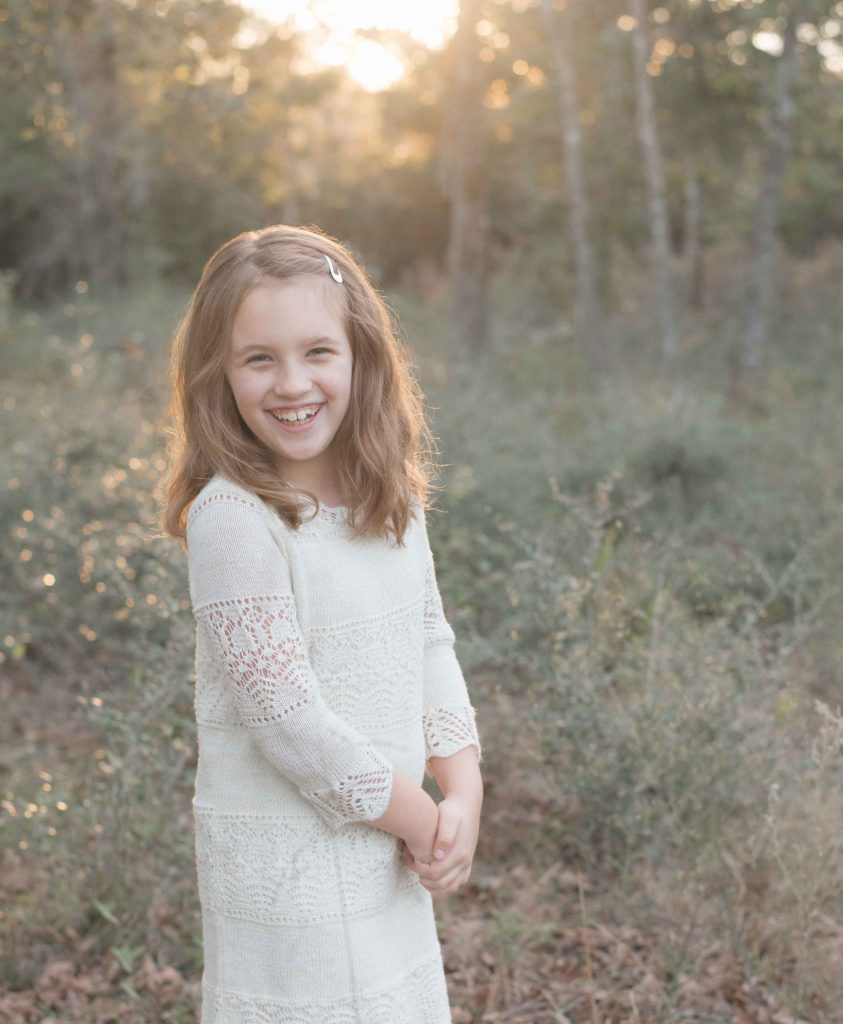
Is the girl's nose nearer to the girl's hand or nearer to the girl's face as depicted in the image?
the girl's face

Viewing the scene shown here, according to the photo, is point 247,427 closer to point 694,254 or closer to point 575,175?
point 575,175

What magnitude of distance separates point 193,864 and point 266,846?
1984 millimetres

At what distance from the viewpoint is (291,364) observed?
1743mm

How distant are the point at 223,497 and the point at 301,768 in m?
0.40

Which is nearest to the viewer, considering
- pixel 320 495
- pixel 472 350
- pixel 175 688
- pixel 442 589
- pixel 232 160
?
pixel 320 495

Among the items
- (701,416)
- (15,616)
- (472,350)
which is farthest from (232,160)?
(15,616)

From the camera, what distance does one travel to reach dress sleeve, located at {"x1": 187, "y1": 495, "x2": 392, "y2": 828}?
5.25ft

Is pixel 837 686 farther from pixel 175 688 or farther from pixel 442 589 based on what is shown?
pixel 175 688

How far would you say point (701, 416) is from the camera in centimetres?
837

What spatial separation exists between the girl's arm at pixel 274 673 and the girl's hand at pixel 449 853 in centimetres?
9

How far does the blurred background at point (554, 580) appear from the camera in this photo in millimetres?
3295

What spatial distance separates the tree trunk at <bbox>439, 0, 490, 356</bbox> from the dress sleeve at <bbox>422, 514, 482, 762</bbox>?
10.9 metres

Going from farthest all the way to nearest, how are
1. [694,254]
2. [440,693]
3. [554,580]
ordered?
[694,254] < [554,580] < [440,693]

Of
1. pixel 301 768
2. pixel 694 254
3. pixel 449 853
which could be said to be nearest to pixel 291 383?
pixel 301 768
